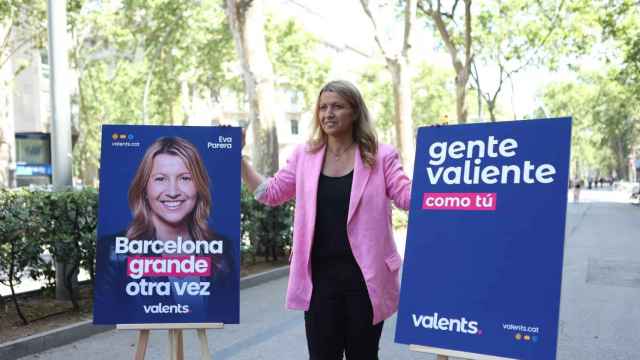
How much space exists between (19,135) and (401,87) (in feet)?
64.5

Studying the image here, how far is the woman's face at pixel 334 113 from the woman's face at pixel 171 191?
1089mm

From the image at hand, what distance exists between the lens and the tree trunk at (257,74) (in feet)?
38.7

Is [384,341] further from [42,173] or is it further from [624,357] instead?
[42,173]

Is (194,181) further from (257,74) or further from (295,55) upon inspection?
(295,55)

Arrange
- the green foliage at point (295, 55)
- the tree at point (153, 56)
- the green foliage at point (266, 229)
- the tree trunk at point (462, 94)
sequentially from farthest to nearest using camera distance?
the green foliage at point (295, 55)
the tree at point (153, 56)
the tree trunk at point (462, 94)
the green foliage at point (266, 229)

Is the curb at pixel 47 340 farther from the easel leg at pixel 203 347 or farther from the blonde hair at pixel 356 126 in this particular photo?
the blonde hair at pixel 356 126

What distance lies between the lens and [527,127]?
2949 mm

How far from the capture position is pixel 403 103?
17.4m

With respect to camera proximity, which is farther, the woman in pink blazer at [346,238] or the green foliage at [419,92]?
the green foliage at [419,92]

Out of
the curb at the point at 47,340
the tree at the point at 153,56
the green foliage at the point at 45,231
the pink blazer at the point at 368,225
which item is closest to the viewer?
the pink blazer at the point at 368,225

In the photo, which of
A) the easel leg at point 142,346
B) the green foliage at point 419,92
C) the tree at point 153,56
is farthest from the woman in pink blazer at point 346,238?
the green foliage at point 419,92

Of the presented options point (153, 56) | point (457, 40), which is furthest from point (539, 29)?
point (153, 56)

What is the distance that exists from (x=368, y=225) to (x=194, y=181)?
4.20 ft

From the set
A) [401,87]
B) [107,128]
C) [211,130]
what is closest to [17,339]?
[107,128]
